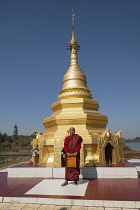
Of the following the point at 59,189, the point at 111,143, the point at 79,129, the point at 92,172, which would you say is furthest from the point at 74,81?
the point at 59,189

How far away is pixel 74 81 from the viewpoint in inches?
568

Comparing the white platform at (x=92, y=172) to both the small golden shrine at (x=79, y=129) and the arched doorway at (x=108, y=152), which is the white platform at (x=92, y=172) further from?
the arched doorway at (x=108, y=152)

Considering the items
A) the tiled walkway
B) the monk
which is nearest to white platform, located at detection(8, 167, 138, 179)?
the tiled walkway

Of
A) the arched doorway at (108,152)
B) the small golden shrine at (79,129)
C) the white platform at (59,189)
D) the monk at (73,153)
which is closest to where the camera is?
the white platform at (59,189)

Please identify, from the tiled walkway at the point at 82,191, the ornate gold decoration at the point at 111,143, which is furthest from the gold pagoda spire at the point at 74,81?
the tiled walkway at the point at 82,191

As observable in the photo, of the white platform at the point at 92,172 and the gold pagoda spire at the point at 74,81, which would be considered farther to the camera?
the gold pagoda spire at the point at 74,81

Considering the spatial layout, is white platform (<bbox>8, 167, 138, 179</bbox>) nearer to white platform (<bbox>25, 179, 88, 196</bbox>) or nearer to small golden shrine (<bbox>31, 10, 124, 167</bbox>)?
small golden shrine (<bbox>31, 10, 124, 167</bbox>)

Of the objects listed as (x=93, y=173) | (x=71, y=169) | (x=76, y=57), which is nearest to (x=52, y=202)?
(x=71, y=169)

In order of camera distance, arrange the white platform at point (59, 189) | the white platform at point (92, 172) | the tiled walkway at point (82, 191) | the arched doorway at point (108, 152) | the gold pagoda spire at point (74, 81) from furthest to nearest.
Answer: the gold pagoda spire at point (74, 81)
the arched doorway at point (108, 152)
the white platform at point (92, 172)
the white platform at point (59, 189)
the tiled walkway at point (82, 191)

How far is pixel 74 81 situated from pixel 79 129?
414 centimetres

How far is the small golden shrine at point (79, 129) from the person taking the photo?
1112 cm

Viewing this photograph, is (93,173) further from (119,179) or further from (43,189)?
(43,189)

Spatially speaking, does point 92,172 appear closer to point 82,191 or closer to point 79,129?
point 82,191

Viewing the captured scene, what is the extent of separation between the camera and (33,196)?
22.3 ft
